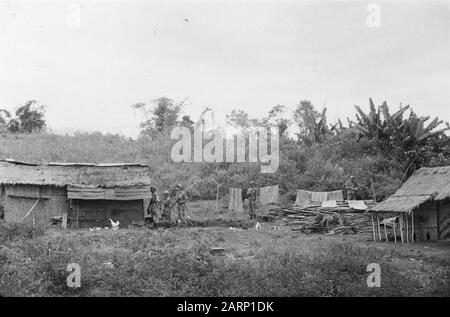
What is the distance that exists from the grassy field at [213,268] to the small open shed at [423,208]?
79cm

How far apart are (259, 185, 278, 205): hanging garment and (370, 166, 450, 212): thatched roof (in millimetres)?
6665

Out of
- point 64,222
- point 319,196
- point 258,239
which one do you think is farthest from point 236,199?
point 64,222

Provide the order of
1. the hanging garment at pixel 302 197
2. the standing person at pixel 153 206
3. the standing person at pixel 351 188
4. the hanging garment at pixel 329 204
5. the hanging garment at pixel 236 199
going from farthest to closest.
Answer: the hanging garment at pixel 236 199
the hanging garment at pixel 302 197
the standing person at pixel 351 188
the hanging garment at pixel 329 204
the standing person at pixel 153 206

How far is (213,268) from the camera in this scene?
10602 millimetres

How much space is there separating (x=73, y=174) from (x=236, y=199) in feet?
20.0

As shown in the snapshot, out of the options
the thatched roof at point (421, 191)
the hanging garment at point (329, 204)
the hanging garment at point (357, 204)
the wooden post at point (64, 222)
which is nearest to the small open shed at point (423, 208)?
the thatched roof at point (421, 191)

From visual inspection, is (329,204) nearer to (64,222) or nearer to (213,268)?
(64,222)

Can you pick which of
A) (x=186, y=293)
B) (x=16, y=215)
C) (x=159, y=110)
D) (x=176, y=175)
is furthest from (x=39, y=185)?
(x=159, y=110)

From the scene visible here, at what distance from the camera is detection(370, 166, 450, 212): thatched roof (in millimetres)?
14086

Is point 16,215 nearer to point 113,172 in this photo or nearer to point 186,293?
point 113,172

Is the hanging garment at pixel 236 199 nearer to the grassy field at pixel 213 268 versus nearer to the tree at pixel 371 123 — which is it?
the tree at pixel 371 123

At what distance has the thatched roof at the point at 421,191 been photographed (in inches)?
555

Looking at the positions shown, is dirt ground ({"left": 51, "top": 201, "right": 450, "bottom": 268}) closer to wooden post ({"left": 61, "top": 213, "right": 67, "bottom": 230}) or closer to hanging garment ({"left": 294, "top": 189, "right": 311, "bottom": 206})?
wooden post ({"left": 61, "top": 213, "right": 67, "bottom": 230})
